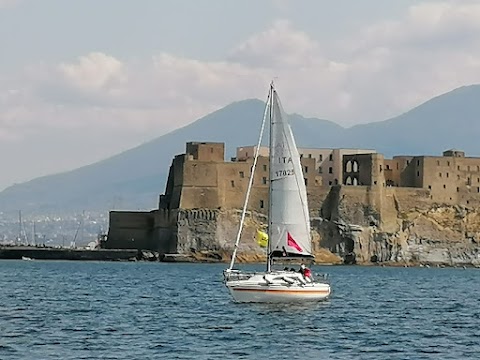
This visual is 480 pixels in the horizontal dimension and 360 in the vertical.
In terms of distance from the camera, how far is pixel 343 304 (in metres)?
56.1

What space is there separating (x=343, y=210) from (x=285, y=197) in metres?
71.3

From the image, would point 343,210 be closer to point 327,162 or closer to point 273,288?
point 327,162

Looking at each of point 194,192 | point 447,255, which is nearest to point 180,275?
point 194,192

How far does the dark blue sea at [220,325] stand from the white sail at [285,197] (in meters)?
2.78

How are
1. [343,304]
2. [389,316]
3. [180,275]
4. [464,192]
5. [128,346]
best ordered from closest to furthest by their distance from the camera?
[128,346] → [389,316] → [343,304] → [180,275] → [464,192]

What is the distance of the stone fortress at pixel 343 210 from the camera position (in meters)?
118

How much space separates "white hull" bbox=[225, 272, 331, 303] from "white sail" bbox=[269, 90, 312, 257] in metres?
1.85

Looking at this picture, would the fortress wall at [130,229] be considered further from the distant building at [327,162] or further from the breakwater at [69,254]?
the distant building at [327,162]

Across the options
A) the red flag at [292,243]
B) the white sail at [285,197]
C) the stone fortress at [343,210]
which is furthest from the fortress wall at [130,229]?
the red flag at [292,243]

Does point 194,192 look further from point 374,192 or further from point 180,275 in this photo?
point 180,275

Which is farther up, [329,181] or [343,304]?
[329,181]

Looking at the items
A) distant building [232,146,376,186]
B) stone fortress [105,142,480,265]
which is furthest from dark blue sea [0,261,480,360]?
distant building [232,146,376,186]

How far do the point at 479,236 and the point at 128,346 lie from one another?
98.7 metres

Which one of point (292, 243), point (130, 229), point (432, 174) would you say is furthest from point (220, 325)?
point (432, 174)
